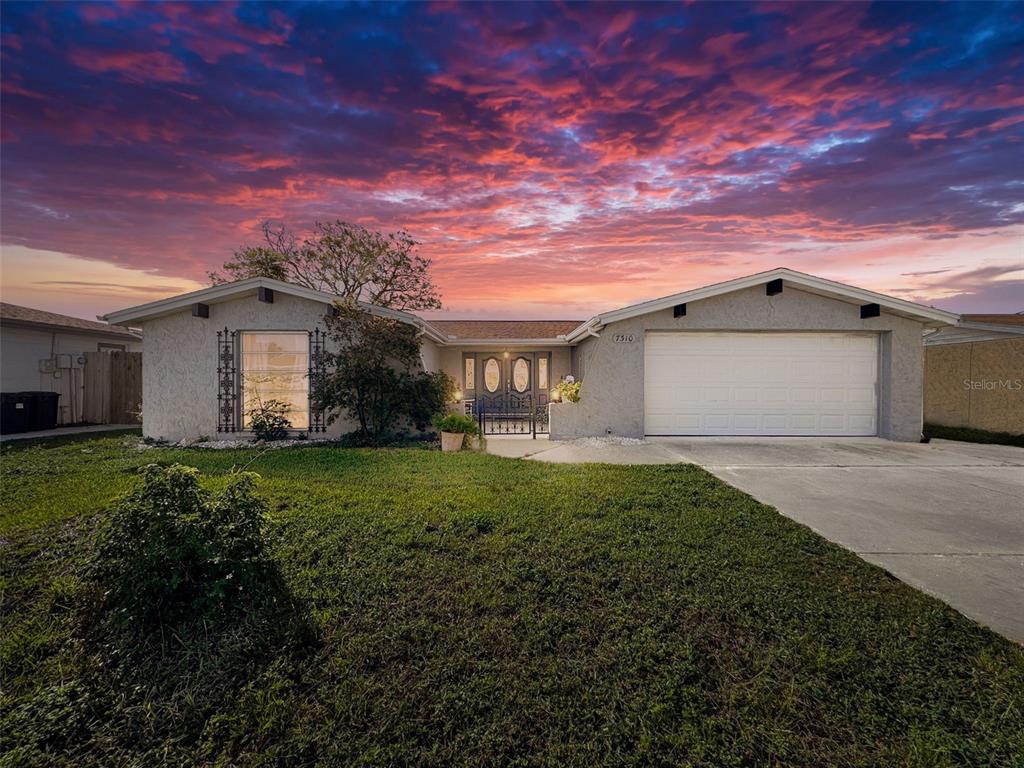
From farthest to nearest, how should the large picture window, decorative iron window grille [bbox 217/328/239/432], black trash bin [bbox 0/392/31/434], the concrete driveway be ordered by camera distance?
black trash bin [bbox 0/392/31/434]
the large picture window
decorative iron window grille [bbox 217/328/239/432]
the concrete driveway

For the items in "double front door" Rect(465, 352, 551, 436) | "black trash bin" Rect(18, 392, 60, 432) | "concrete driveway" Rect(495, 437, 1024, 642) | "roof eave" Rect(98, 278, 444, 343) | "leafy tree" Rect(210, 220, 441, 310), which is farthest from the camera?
"leafy tree" Rect(210, 220, 441, 310)

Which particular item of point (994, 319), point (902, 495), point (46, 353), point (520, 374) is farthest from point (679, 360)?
point (46, 353)

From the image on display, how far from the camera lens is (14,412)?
36.5 feet

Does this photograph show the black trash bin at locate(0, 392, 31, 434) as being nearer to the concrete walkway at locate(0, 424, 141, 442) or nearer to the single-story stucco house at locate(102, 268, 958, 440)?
the concrete walkway at locate(0, 424, 141, 442)

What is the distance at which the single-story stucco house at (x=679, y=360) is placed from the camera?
9781mm

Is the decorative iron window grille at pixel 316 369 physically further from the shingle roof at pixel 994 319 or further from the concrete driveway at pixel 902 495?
the shingle roof at pixel 994 319

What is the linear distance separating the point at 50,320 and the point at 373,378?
11.7 metres

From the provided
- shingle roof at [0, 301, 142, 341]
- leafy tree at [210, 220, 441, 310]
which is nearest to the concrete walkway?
shingle roof at [0, 301, 142, 341]

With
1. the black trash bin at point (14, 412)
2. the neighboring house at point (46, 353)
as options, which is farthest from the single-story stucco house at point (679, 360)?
the black trash bin at point (14, 412)

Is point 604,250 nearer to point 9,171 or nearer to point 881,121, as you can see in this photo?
point 881,121

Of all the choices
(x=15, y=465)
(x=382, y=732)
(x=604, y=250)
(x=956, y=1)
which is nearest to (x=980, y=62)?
(x=956, y=1)

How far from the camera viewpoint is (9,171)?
812 cm

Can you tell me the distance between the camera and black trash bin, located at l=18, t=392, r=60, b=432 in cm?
1147

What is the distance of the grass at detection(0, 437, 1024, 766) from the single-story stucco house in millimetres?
6074
